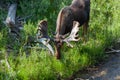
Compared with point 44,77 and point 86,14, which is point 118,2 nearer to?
point 86,14

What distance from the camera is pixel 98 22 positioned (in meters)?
9.38

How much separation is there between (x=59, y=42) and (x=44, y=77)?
34.1 inches

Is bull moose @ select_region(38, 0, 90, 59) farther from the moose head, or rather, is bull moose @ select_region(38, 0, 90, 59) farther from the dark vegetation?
the dark vegetation

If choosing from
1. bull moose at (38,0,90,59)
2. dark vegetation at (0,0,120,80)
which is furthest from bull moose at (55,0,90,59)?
dark vegetation at (0,0,120,80)

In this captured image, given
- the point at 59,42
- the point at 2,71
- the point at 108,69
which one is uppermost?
the point at 59,42

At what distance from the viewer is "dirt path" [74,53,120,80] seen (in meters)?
7.34

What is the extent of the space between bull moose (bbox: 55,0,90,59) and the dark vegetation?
0.39m

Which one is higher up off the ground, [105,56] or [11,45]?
[11,45]

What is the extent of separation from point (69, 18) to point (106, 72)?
168cm

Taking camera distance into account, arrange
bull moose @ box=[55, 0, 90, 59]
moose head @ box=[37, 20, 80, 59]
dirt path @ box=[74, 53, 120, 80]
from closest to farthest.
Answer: moose head @ box=[37, 20, 80, 59]
bull moose @ box=[55, 0, 90, 59]
dirt path @ box=[74, 53, 120, 80]

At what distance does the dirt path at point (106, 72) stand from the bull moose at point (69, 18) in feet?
3.38

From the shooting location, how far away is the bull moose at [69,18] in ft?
23.0

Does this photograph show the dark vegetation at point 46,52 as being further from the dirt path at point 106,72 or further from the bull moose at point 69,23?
the bull moose at point 69,23

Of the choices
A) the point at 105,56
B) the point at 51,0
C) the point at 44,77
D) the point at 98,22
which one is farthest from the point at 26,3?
the point at 44,77
